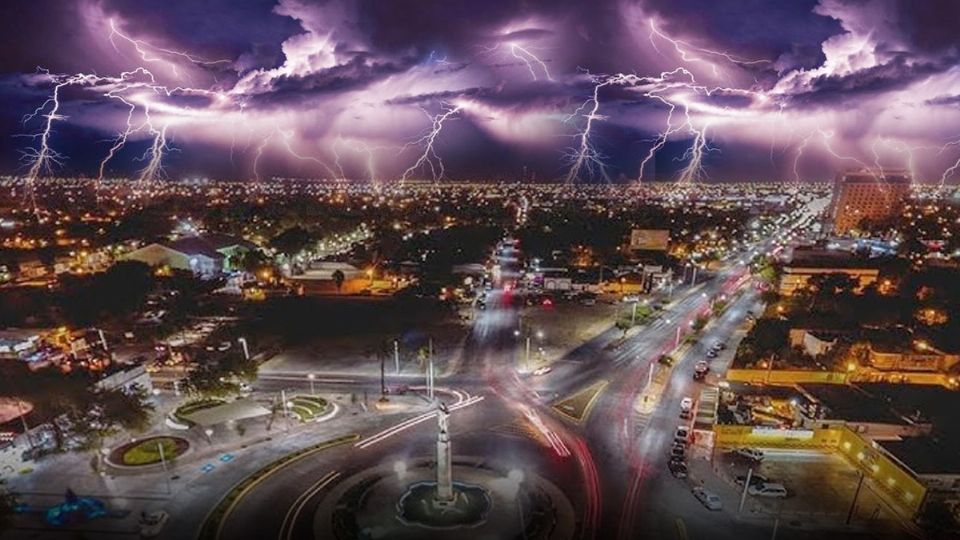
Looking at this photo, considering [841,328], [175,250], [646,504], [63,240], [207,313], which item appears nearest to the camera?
[646,504]

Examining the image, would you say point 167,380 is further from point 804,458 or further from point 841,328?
point 841,328

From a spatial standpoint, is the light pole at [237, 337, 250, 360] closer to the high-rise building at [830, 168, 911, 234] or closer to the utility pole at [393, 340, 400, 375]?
the utility pole at [393, 340, 400, 375]

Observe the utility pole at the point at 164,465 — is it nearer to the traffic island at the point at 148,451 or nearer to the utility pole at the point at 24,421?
the traffic island at the point at 148,451

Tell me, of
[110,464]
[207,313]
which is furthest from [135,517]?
[207,313]

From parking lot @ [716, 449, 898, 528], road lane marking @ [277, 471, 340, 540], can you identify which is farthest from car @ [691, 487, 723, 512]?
road lane marking @ [277, 471, 340, 540]

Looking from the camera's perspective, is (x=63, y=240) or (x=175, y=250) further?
(x=63, y=240)

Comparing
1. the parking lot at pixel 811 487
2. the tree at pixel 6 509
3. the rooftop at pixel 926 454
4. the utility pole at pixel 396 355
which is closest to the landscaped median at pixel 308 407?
the utility pole at pixel 396 355
